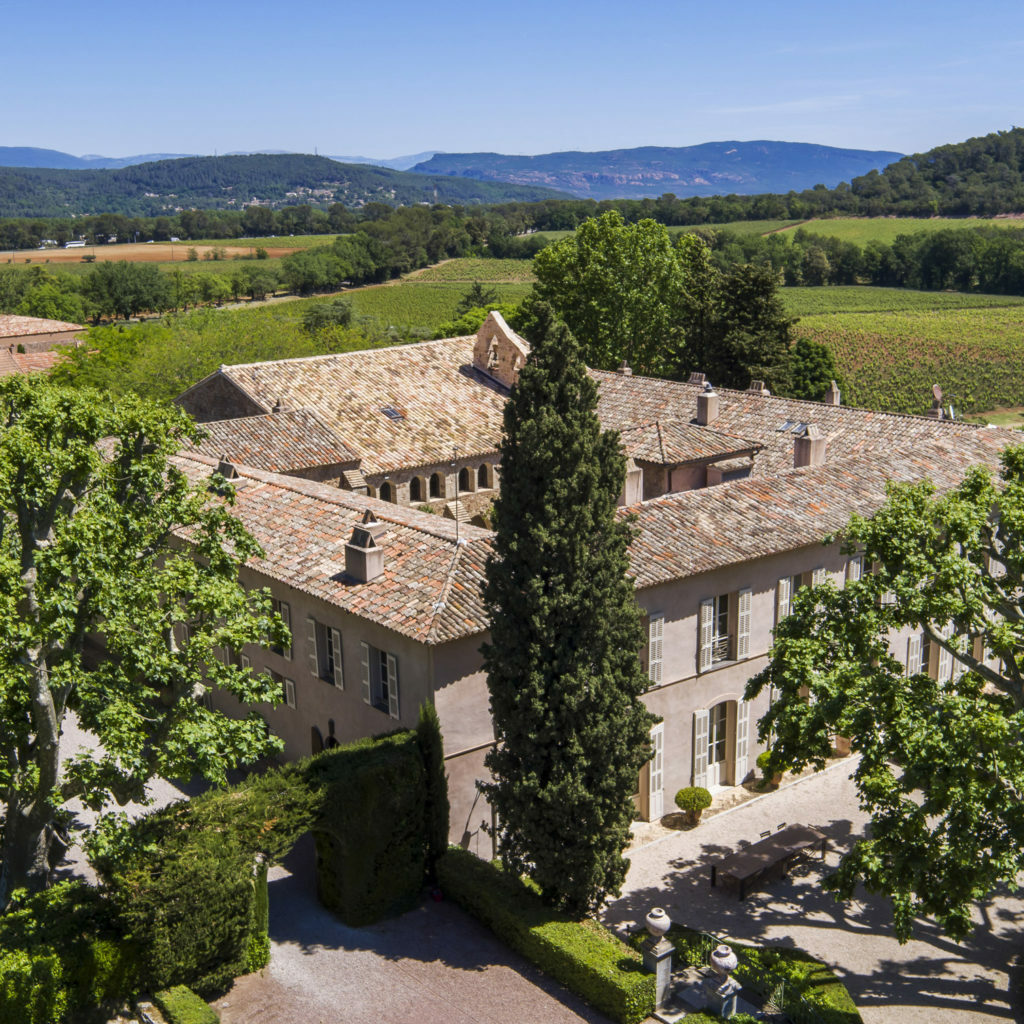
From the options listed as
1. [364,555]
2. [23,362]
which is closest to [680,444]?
[364,555]

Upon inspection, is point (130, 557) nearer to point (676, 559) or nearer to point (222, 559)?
point (222, 559)

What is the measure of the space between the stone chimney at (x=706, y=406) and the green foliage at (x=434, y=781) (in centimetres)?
2355

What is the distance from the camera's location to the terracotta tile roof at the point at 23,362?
75750 mm

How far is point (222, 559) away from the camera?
20312mm

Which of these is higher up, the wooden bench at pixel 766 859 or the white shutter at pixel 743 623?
the white shutter at pixel 743 623

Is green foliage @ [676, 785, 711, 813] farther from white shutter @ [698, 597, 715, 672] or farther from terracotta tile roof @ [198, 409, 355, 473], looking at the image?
terracotta tile roof @ [198, 409, 355, 473]

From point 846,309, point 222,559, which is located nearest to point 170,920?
point 222,559

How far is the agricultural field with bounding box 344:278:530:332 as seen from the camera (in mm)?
123438

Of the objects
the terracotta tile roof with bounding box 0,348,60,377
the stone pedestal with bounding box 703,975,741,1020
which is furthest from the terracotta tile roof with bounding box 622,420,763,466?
the terracotta tile roof with bounding box 0,348,60,377

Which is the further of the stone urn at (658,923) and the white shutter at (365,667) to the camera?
the white shutter at (365,667)

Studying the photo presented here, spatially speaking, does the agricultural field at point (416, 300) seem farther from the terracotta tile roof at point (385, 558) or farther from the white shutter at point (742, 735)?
the white shutter at point (742, 735)

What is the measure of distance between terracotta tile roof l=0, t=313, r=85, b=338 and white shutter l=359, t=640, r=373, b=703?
7646 centimetres

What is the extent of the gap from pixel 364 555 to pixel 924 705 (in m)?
12.6

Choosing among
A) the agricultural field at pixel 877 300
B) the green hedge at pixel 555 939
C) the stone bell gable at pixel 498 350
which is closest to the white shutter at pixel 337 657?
the green hedge at pixel 555 939
